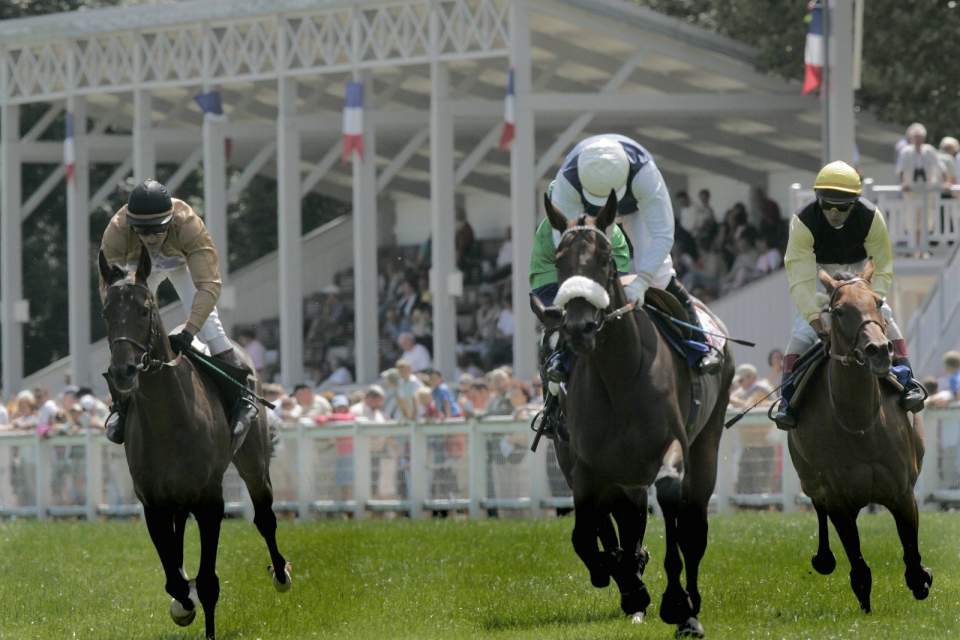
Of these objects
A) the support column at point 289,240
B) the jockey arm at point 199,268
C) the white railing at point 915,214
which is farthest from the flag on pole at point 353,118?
the jockey arm at point 199,268

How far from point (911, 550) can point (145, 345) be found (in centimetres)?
400

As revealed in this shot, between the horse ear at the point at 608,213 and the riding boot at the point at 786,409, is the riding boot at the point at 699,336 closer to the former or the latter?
the riding boot at the point at 786,409

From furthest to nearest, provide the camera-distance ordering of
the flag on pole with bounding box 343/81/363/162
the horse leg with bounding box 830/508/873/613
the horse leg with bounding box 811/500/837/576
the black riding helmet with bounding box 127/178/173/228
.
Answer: the flag on pole with bounding box 343/81/363/162 → the horse leg with bounding box 811/500/837/576 → the black riding helmet with bounding box 127/178/173/228 → the horse leg with bounding box 830/508/873/613

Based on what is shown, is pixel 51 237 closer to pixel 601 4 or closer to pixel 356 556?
pixel 601 4

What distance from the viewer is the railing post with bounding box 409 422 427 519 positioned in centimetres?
2053

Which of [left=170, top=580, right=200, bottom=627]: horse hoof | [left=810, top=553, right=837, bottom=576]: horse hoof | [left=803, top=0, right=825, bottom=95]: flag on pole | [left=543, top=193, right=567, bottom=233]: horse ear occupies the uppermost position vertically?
[left=803, top=0, right=825, bottom=95]: flag on pole

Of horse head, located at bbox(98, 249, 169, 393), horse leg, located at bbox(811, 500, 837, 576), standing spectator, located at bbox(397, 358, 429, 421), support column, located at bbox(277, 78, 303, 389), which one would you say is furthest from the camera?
support column, located at bbox(277, 78, 303, 389)

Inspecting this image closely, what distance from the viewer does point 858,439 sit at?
11.5 m

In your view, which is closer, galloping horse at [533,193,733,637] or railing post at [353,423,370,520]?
galloping horse at [533,193,733,637]

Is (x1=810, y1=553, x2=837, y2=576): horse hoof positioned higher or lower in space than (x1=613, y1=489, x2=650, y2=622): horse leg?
lower

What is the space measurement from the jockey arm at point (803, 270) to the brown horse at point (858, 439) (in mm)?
214

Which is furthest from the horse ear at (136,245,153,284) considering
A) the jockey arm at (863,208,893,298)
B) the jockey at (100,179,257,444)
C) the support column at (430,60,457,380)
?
the support column at (430,60,457,380)

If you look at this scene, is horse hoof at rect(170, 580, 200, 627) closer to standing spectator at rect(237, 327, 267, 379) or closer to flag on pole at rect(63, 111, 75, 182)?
standing spectator at rect(237, 327, 267, 379)

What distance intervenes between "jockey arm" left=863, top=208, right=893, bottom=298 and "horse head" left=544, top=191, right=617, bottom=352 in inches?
75.5
